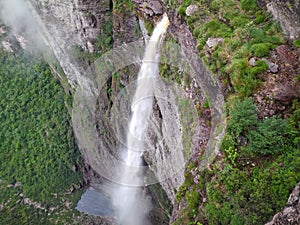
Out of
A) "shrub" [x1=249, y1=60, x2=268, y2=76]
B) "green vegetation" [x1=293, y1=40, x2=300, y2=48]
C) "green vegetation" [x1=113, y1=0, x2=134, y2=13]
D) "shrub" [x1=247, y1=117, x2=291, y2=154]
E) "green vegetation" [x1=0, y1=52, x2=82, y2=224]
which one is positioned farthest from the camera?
"green vegetation" [x1=0, y1=52, x2=82, y2=224]

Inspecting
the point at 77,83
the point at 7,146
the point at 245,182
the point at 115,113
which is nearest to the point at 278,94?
the point at 245,182

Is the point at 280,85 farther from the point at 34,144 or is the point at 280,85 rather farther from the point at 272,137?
the point at 34,144

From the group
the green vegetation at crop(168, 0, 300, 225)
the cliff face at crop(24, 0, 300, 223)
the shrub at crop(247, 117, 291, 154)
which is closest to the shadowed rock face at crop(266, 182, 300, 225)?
the green vegetation at crop(168, 0, 300, 225)

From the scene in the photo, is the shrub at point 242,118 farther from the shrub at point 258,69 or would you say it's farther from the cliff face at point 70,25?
the cliff face at point 70,25

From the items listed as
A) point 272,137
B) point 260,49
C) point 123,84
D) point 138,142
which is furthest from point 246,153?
point 123,84

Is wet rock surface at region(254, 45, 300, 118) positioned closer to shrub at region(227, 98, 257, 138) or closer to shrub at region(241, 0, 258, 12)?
shrub at region(227, 98, 257, 138)

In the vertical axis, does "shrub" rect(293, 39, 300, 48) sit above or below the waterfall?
above
